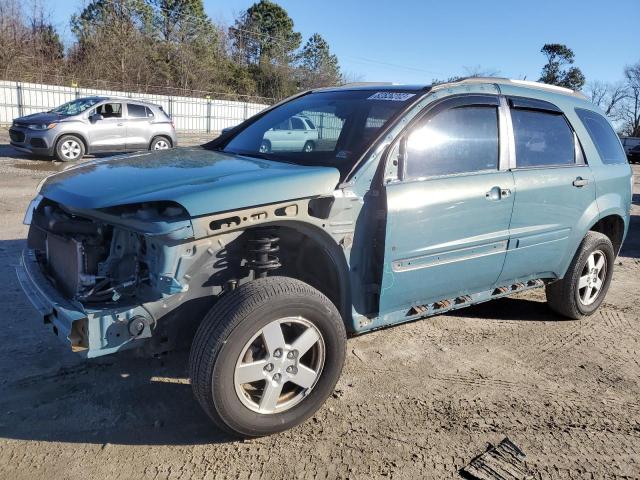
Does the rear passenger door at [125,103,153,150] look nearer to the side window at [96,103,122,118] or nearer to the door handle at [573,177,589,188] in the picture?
the side window at [96,103,122,118]

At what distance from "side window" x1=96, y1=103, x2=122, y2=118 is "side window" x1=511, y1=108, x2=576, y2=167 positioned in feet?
43.6

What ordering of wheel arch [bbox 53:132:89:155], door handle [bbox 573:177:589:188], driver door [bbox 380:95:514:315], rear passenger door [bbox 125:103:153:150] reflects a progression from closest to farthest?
driver door [bbox 380:95:514:315]
door handle [bbox 573:177:589:188]
wheel arch [bbox 53:132:89:155]
rear passenger door [bbox 125:103:153:150]

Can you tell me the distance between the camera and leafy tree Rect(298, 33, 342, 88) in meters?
51.5

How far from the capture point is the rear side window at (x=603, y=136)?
15.1 ft

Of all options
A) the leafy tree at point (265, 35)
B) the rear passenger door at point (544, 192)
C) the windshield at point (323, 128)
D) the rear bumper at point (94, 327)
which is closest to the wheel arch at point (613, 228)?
the rear passenger door at point (544, 192)

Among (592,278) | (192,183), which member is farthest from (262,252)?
(592,278)

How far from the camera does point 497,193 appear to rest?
12.0 ft

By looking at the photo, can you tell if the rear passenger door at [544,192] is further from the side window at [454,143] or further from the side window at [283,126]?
the side window at [283,126]

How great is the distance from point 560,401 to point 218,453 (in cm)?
216

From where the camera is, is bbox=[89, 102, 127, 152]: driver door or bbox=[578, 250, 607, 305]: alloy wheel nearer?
bbox=[578, 250, 607, 305]: alloy wheel

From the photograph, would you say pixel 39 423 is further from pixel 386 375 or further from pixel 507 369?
pixel 507 369

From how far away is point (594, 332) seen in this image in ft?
15.1

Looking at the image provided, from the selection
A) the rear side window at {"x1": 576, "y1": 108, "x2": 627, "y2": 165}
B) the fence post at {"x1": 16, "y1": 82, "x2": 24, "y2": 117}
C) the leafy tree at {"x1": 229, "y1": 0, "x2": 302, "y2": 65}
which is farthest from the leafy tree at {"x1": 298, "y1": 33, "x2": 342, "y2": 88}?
the rear side window at {"x1": 576, "y1": 108, "x2": 627, "y2": 165}

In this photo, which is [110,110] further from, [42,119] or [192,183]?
[192,183]
